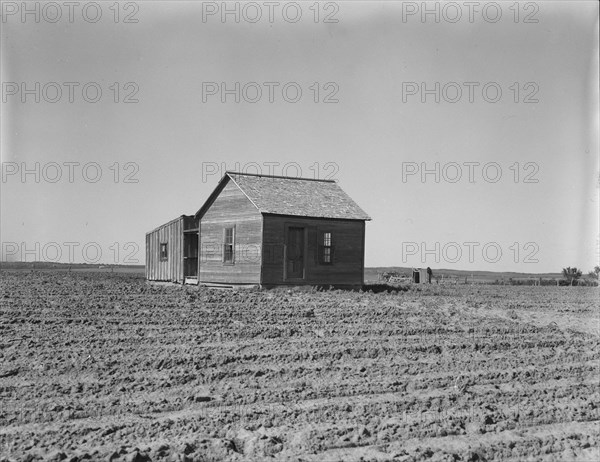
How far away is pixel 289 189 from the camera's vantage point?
26.7 m

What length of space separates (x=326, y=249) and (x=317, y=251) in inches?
19.1

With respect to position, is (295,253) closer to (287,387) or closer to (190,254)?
(190,254)

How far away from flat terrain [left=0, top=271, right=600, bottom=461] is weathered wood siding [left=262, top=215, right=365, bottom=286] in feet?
28.9

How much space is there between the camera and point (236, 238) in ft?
80.9

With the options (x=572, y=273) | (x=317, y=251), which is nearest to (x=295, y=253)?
(x=317, y=251)

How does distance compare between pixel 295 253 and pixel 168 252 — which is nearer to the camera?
pixel 295 253

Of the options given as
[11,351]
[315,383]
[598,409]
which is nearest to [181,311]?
[11,351]

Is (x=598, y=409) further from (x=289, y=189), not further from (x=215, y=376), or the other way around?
(x=289, y=189)

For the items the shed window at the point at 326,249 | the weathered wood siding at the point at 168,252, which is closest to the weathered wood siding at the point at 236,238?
the weathered wood siding at the point at 168,252

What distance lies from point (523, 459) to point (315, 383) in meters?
3.06

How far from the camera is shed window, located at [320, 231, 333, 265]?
24828mm

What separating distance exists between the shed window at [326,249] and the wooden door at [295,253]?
0.79m

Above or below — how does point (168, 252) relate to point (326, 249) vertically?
below

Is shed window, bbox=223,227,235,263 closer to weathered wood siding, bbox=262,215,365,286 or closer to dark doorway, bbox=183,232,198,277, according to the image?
weathered wood siding, bbox=262,215,365,286
